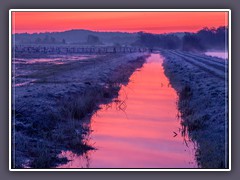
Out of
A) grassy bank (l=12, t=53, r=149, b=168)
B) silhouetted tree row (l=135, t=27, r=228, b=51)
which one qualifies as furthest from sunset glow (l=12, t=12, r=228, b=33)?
grassy bank (l=12, t=53, r=149, b=168)

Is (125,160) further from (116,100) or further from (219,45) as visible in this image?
(116,100)

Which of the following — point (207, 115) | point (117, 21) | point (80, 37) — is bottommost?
point (207, 115)

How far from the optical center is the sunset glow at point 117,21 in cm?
809

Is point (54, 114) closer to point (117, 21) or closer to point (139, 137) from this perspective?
point (139, 137)

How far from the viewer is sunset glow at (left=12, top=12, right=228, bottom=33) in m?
8.09

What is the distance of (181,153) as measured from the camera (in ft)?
29.9

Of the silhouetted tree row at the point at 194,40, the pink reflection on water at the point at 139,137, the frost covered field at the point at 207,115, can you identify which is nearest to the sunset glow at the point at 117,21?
the silhouetted tree row at the point at 194,40

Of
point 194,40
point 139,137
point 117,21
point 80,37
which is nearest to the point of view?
point 117,21

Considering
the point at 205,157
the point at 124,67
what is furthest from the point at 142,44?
the point at 124,67

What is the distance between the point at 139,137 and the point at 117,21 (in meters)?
2.22

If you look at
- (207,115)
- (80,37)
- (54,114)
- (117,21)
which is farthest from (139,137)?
(117,21)

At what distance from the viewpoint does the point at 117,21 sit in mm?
8484

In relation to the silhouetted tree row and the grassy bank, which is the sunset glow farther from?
the grassy bank

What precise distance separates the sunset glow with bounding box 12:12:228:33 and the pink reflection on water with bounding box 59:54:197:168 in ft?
6.11
